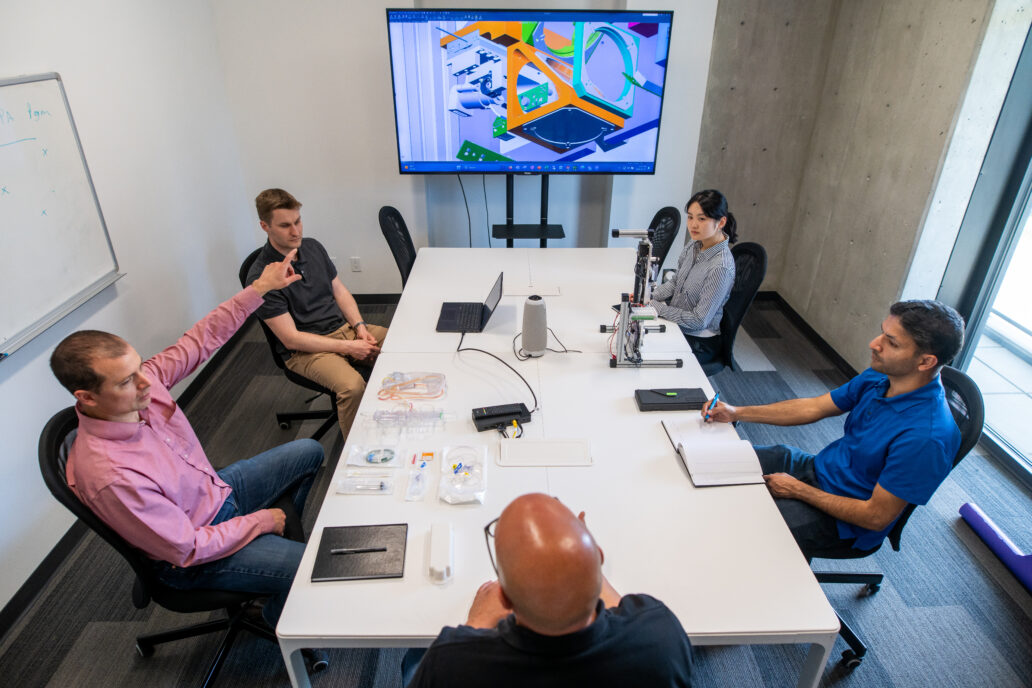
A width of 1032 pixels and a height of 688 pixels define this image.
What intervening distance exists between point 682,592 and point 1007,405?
288 cm

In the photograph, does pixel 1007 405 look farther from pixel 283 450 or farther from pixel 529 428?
pixel 283 450

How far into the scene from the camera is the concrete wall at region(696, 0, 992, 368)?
2938 mm

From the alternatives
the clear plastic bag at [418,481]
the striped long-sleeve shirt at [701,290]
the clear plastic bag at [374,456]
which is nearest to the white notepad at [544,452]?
the clear plastic bag at [418,481]

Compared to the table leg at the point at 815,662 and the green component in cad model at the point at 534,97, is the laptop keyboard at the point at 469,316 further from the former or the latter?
the table leg at the point at 815,662

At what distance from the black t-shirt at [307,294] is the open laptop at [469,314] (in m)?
0.58

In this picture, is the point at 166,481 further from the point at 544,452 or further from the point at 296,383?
the point at 296,383

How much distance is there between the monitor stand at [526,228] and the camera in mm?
3969

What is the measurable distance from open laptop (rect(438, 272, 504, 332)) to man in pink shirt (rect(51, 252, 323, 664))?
2.98 ft

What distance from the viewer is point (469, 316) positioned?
8.91 feet

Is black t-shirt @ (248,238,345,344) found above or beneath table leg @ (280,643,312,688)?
above

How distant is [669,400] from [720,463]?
0.36 m

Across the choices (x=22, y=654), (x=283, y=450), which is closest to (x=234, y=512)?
(x=283, y=450)

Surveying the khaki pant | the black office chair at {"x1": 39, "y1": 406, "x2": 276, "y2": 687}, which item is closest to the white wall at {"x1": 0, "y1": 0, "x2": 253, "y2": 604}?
the black office chair at {"x1": 39, "y1": 406, "x2": 276, "y2": 687}

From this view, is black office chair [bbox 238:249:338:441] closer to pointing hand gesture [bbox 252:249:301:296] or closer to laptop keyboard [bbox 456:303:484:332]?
pointing hand gesture [bbox 252:249:301:296]
